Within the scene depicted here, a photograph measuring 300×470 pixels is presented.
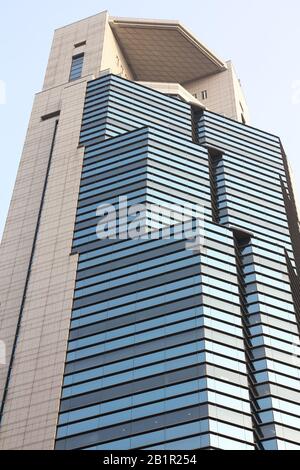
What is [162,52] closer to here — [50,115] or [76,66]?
[76,66]

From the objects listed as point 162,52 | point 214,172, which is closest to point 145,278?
point 214,172

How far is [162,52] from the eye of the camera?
497 ft

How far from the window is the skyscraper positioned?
134cm

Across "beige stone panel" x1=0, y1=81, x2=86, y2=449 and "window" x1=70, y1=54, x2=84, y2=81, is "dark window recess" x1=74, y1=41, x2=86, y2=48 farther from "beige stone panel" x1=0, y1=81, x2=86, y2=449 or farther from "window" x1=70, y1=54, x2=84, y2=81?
"beige stone panel" x1=0, y1=81, x2=86, y2=449

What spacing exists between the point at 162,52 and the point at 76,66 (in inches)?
1025

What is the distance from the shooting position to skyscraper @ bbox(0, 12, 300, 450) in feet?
233

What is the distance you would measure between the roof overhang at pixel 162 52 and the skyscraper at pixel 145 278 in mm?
Answer: 17198

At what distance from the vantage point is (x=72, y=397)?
242ft

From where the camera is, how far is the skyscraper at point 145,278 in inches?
2790

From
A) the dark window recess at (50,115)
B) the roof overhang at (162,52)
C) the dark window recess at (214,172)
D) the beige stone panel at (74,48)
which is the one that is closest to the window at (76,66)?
the beige stone panel at (74,48)

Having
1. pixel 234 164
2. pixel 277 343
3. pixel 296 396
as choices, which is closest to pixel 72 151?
pixel 234 164

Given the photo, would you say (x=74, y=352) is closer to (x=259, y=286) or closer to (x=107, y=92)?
(x=259, y=286)

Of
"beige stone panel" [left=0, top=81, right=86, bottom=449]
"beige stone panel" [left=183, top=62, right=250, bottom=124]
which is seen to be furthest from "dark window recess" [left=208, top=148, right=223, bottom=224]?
"beige stone panel" [left=183, top=62, right=250, bottom=124]

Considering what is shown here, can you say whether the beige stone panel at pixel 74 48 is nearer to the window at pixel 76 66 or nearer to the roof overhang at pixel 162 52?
the window at pixel 76 66
